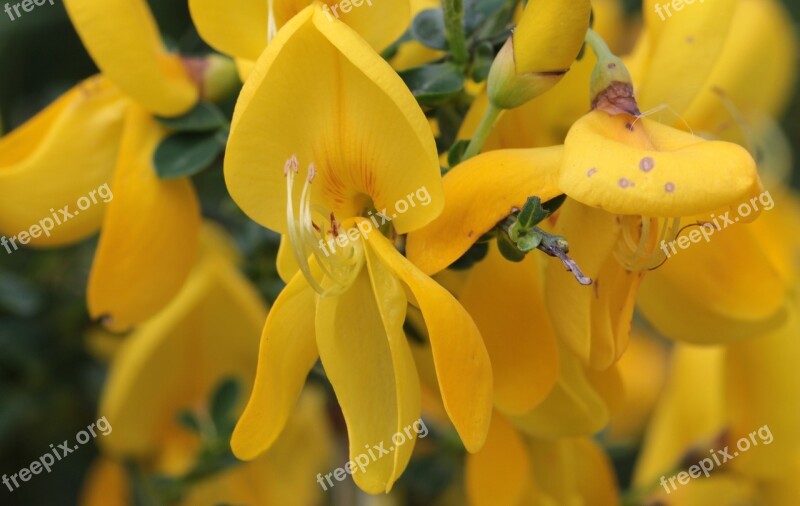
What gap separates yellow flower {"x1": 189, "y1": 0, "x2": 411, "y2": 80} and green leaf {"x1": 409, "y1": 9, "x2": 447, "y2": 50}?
6 cm

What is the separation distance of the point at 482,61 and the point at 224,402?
0.42 metres

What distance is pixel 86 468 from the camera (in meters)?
1.43

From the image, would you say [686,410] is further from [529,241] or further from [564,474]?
[529,241]

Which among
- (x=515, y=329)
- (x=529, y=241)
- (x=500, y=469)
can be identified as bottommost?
(x=500, y=469)

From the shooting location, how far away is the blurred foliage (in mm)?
1159

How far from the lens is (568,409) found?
80 cm

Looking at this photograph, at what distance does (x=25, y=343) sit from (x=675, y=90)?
731 millimetres

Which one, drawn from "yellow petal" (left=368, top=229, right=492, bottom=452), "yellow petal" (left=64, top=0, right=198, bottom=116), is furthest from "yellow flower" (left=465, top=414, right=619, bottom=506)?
"yellow petal" (left=64, top=0, right=198, bottom=116)

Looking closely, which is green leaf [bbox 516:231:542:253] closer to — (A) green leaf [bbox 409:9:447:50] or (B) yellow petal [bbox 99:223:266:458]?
(A) green leaf [bbox 409:9:447:50]

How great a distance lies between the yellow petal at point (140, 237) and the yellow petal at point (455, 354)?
0.25m

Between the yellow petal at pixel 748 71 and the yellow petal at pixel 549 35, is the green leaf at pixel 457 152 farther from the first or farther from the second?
the yellow petal at pixel 748 71

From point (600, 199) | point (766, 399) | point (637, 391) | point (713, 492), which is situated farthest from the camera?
point (637, 391)

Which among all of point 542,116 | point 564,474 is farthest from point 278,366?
point 564,474

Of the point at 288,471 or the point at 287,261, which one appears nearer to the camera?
the point at 287,261
